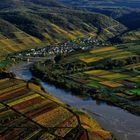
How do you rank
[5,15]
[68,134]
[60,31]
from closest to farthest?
[68,134], [60,31], [5,15]

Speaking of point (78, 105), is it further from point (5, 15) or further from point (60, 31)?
point (5, 15)

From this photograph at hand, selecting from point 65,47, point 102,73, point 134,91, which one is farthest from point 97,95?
point 65,47

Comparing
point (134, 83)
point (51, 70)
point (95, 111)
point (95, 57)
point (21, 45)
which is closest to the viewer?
point (95, 111)

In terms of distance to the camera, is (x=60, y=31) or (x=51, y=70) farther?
(x=60, y=31)

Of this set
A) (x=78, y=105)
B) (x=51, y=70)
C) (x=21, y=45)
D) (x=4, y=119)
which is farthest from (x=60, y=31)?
(x=4, y=119)

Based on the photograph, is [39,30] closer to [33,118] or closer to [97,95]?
[97,95]

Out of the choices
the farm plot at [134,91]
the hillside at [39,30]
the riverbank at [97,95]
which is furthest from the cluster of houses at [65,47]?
the farm plot at [134,91]

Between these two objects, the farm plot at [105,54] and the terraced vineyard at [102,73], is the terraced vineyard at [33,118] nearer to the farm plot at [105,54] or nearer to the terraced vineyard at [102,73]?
the terraced vineyard at [102,73]
